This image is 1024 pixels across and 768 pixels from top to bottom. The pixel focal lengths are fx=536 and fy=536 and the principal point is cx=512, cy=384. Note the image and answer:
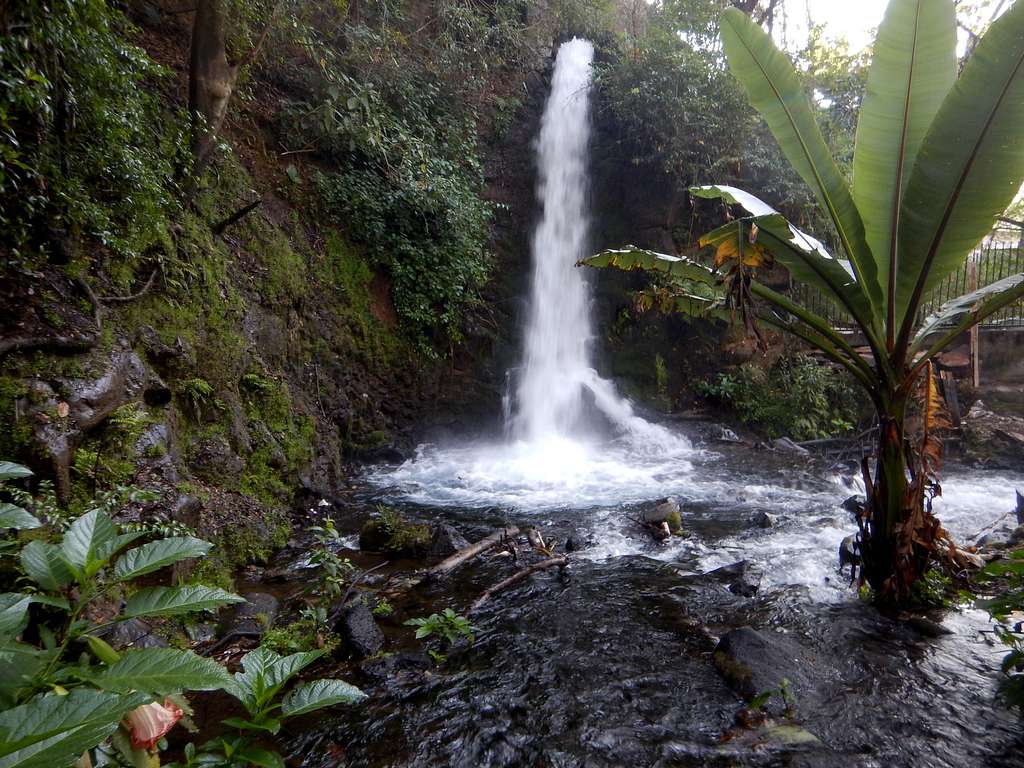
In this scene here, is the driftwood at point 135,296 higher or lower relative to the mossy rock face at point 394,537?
higher

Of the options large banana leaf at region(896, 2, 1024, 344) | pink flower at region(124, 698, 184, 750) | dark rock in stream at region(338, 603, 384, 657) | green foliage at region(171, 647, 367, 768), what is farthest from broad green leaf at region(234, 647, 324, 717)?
large banana leaf at region(896, 2, 1024, 344)

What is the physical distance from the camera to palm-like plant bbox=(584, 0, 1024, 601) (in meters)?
2.96

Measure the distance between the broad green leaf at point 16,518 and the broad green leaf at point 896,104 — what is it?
4.12 meters

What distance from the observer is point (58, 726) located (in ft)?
2.60

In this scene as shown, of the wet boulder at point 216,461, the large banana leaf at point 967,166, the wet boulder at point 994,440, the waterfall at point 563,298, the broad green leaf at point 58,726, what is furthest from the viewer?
the waterfall at point 563,298

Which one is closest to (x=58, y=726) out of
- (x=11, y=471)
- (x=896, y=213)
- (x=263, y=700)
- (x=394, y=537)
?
(x=263, y=700)

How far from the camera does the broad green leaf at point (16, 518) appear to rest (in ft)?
3.96

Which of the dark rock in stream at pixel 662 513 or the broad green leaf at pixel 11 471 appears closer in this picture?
the broad green leaf at pixel 11 471

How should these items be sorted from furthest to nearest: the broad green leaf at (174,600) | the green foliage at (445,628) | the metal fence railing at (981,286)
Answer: the metal fence railing at (981,286)
the green foliage at (445,628)
the broad green leaf at (174,600)

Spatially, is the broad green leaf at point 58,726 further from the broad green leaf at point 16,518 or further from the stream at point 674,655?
the stream at point 674,655

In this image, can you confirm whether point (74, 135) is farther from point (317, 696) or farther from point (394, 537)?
point (317, 696)

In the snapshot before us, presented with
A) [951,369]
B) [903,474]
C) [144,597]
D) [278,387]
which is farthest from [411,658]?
[951,369]

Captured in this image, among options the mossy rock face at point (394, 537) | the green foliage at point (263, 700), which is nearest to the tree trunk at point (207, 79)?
the mossy rock face at point (394, 537)

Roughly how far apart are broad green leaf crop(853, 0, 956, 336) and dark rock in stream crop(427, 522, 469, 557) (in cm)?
403
